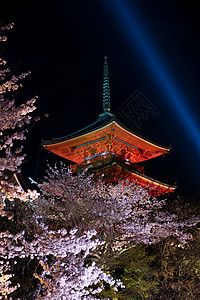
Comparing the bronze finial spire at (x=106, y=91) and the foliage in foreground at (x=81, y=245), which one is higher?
the bronze finial spire at (x=106, y=91)

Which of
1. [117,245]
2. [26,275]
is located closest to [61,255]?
[26,275]

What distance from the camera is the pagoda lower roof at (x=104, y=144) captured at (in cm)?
1741

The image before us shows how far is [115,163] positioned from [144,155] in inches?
201

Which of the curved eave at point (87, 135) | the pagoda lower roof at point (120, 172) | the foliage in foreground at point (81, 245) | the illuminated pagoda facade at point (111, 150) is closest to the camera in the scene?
the foliage in foreground at point (81, 245)

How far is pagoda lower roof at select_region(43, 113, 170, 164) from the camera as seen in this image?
17.4 metres

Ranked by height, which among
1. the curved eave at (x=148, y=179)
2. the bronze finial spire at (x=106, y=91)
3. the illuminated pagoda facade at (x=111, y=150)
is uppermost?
the bronze finial spire at (x=106, y=91)

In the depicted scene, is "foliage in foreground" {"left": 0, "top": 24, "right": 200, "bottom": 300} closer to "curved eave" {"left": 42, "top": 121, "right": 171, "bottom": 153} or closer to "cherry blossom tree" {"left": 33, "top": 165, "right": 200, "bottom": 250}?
"cherry blossom tree" {"left": 33, "top": 165, "right": 200, "bottom": 250}

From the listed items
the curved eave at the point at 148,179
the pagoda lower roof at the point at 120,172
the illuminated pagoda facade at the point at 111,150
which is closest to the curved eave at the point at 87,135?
the illuminated pagoda facade at the point at 111,150

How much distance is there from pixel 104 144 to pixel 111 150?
1.99 feet

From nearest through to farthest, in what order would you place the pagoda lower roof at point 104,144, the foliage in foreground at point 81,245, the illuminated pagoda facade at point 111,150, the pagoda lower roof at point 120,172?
the foliage in foreground at point 81,245, the pagoda lower roof at point 120,172, the illuminated pagoda facade at point 111,150, the pagoda lower roof at point 104,144

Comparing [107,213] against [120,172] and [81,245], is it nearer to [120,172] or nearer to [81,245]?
[81,245]

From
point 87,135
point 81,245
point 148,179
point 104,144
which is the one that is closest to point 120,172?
point 148,179

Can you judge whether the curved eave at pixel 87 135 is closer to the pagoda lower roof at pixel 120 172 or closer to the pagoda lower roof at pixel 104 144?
the pagoda lower roof at pixel 104 144

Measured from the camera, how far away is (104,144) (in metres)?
18.1
